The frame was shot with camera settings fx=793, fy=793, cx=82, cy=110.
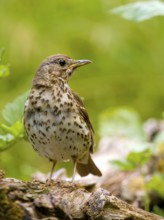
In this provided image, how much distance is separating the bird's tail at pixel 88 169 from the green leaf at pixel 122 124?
1.14 meters

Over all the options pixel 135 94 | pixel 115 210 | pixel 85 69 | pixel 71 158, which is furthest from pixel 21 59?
pixel 115 210

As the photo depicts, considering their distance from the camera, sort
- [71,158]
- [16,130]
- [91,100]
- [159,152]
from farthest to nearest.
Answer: [91,100]
[159,152]
[71,158]
[16,130]

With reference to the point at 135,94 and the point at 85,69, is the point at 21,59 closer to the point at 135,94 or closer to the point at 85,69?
the point at 85,69

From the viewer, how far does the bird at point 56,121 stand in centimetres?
494

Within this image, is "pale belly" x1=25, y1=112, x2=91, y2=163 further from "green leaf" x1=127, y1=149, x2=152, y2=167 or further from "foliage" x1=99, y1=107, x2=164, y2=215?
"foliage" x1=99, y1=107, x2=164, y2=215

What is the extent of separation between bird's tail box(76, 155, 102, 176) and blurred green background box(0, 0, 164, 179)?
248 centimetres

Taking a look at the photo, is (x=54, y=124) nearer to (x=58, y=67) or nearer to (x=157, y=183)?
(x=58, y=67)

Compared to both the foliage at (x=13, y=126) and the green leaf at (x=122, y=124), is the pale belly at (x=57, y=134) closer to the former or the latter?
the foliage at (x=13, y=126)

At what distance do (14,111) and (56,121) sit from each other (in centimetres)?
33

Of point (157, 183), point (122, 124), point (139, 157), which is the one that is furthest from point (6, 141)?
point (122, 124)

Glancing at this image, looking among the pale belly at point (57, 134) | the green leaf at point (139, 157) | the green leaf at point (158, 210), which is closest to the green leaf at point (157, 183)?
the green leaf at point (158, 210)

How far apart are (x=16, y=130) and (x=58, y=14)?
162 inches

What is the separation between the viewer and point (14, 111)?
5.11 metres

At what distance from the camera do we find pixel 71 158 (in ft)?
17.4
